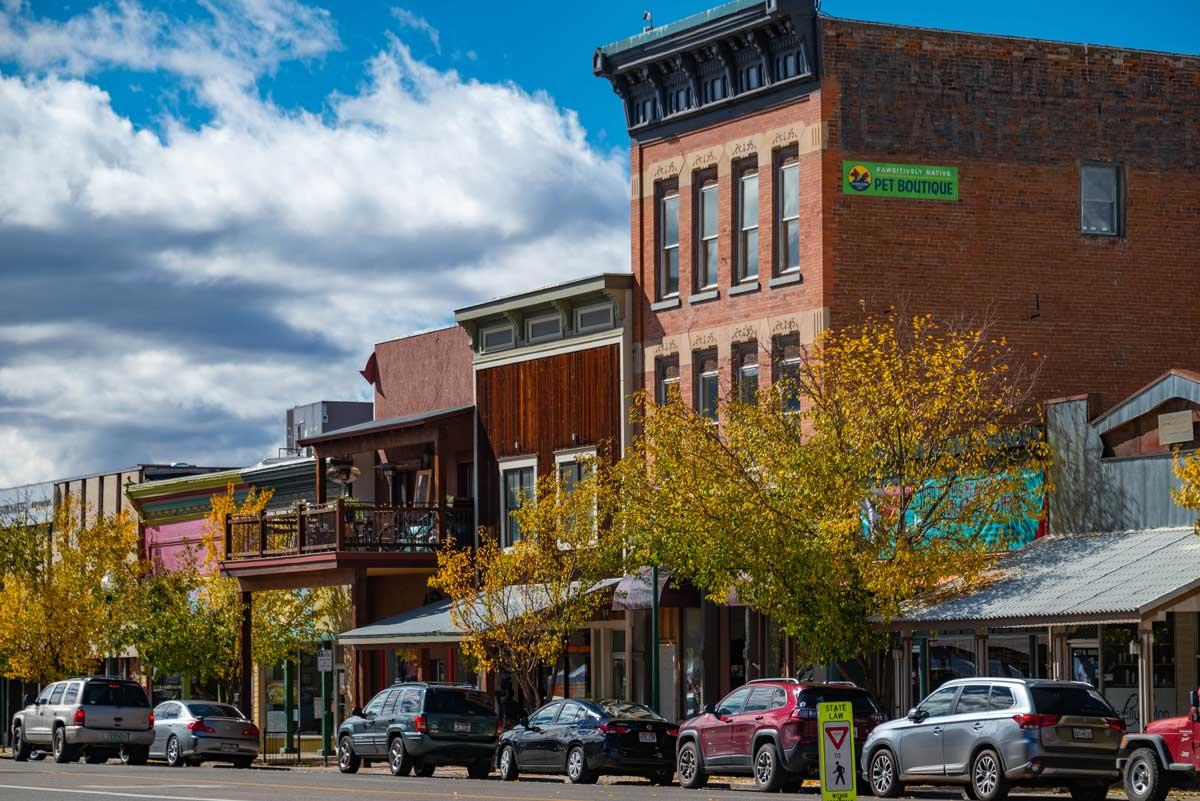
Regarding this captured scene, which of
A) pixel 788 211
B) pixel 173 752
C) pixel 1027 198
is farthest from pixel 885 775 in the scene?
pixel 173 752

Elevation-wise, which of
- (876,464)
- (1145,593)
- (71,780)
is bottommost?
(71,780)

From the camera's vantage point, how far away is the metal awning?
128 ft

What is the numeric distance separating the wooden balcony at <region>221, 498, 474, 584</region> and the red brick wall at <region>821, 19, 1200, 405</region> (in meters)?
12.0

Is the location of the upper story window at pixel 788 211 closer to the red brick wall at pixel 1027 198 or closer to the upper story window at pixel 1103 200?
the red brick wall at pixel 1027 198

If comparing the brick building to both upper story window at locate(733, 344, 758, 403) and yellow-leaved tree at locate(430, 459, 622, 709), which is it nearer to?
upper story window at locate(733, 344, 758, 403)

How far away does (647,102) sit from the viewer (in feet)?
138

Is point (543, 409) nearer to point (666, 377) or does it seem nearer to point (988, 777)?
point (666, 377)

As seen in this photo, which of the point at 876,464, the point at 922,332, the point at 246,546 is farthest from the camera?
the point at 246,546

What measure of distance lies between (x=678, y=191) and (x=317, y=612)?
1561cm

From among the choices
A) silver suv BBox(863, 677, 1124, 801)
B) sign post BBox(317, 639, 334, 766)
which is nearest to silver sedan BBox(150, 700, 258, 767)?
sign post BBox(317, 639, 334, 766)

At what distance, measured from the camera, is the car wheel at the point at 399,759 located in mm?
35281

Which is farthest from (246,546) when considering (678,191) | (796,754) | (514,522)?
(796,754)

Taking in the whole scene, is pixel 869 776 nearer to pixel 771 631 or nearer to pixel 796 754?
pixel 796 754

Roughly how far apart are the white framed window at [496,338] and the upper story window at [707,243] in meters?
6.19
